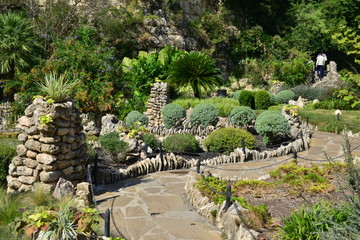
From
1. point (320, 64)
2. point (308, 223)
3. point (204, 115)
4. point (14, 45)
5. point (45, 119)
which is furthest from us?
point (320, 64)

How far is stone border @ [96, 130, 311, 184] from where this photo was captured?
818cm

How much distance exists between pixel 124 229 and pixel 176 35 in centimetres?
2092

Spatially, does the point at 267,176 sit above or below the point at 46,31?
below

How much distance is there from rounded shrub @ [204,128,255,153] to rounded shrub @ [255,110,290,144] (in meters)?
0.78

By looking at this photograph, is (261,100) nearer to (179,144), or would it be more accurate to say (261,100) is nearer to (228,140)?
(228,140)

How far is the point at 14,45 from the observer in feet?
51.9

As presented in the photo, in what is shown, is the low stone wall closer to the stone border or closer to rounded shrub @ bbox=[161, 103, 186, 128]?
the stone border

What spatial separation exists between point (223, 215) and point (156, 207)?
4.79ft

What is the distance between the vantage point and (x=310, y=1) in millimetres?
30531

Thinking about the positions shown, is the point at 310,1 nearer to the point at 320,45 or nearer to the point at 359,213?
the point at 320,45

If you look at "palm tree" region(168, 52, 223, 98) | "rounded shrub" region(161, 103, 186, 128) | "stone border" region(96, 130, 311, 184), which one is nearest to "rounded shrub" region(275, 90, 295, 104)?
"palm tree" region(168, 52, 223, 98)

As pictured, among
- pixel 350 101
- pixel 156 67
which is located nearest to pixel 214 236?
pixel 350 101

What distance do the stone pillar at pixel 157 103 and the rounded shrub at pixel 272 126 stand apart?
5416 mm

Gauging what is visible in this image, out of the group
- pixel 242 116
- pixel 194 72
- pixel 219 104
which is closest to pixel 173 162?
pixel 242 116
